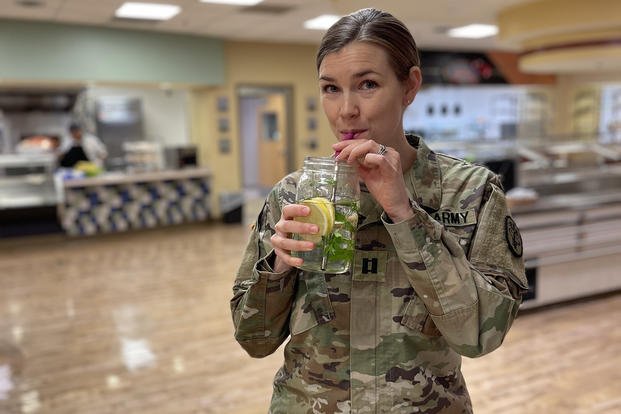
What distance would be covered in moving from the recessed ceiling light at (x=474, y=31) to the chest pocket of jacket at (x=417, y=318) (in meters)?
8.43

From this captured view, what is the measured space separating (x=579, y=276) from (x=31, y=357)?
4.57m

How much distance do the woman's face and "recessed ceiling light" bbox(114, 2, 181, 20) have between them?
6.42 metres

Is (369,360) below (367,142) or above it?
below

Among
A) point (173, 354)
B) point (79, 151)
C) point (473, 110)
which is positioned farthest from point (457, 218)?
point (473, 110)

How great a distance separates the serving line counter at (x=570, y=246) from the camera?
4562 mm

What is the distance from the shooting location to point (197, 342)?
405 cm

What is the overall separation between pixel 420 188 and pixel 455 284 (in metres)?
0.22

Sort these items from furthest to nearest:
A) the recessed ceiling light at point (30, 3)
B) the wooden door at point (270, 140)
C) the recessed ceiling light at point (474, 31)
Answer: the wooden door at point (270, 140) → the recessed ceiling light at point (474, 31) → the recessed ceiling light at point (30, 3)

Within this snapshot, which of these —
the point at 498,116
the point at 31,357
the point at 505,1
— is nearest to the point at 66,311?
the point at 31,357

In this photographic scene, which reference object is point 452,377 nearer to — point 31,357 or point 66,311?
point 31,357

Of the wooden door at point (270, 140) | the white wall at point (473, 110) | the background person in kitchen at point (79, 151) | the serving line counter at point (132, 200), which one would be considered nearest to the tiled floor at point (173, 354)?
the serving line counter at point (132, 200)

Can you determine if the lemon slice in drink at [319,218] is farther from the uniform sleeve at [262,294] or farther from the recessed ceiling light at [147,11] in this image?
the recessed ceiling light at [147,11]

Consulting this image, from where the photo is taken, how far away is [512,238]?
1001 millimetres

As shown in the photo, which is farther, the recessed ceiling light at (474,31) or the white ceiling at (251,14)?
the recessed ceiling light at (474,31)
